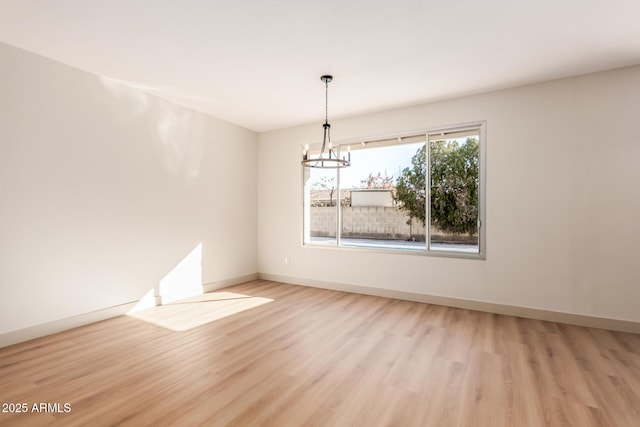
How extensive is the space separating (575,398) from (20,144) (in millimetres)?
5140

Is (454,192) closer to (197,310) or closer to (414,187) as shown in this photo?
(414,187)

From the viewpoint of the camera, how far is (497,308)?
150 inches

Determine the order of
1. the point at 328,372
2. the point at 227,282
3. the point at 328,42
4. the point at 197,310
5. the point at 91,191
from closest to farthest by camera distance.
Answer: the point at 328,372 < the point at 328,42 < the point at 91,191 < the point at 197,310 < the point at 227,282

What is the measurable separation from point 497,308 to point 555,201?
4.84 ft

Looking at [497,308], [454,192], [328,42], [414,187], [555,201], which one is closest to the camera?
[328,42]

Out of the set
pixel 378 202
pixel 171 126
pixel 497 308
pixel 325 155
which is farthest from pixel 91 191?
pixel 497 308

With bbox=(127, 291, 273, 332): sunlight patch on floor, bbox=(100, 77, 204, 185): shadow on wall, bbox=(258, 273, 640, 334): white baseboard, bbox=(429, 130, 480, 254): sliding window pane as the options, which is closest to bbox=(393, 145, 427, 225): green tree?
bbox=(429, 130, 480, 254): sliding window pane

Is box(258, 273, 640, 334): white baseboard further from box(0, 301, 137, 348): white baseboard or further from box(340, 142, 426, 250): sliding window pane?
box(0, 301, 137, 348): white baseboard

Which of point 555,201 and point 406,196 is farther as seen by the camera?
point 406,196

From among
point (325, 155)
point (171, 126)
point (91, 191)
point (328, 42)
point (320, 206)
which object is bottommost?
point (320, 206)

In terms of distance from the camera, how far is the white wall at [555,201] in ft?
10.7

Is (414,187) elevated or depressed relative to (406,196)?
elevated

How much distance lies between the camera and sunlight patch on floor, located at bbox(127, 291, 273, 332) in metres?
3.52

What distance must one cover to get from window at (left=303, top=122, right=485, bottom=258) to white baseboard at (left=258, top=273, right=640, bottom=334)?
2.09ft
